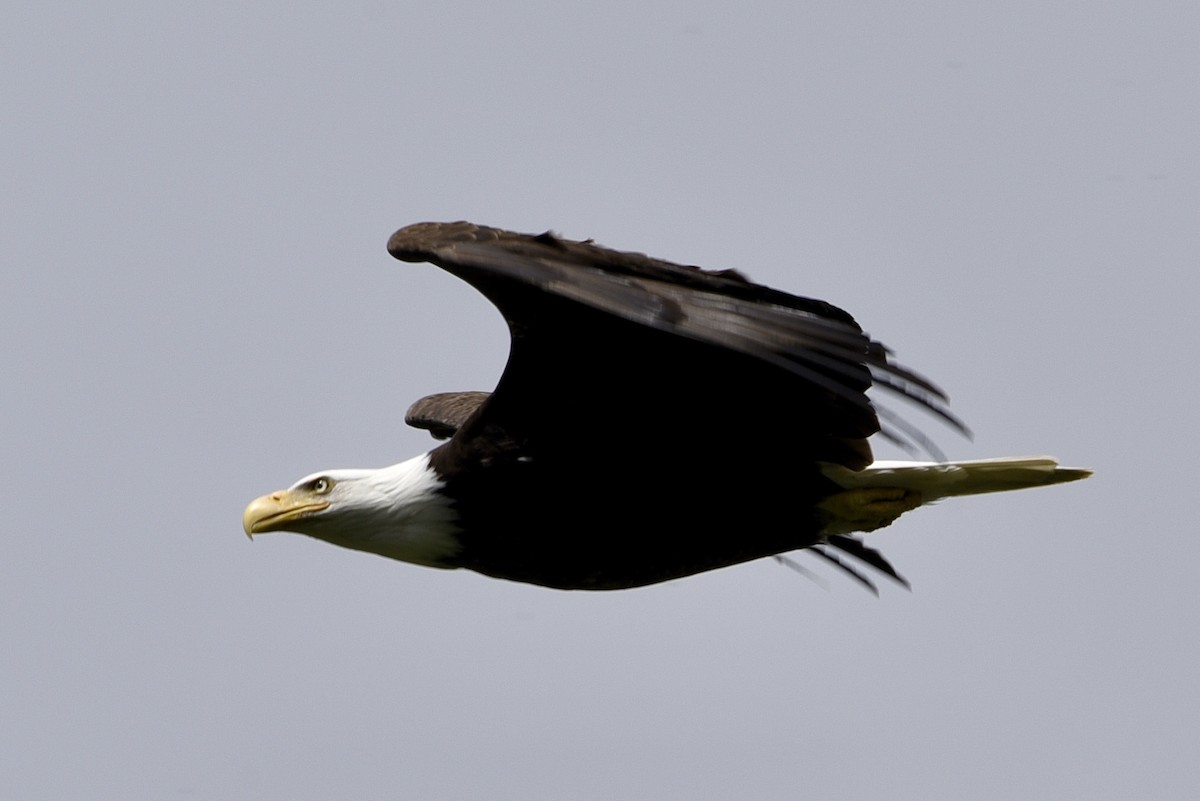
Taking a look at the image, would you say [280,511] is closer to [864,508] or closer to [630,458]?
[630,458]

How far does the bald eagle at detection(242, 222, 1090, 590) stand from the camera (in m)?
8.48

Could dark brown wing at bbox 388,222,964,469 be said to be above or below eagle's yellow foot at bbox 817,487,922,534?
above

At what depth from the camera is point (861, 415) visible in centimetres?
905

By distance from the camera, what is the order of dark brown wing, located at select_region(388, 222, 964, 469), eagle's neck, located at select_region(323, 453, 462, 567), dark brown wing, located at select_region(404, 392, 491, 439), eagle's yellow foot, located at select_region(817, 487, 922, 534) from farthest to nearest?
dark brown wing, located at select_region(404, 392, 491, 439), eagle's yellow foot, located at select_region(817, 487, 922, 534), eagle's neck, located at select_region(323, 453, 462, 567), dark brown wing, located at select_region(388, 222, 964, 469)

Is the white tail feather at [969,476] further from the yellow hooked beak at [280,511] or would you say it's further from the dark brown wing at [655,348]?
the yellow hooked beak at [280,511]

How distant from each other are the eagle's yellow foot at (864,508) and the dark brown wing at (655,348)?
0.66 ft

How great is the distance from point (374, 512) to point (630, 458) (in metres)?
1.13

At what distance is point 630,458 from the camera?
9.23 meters

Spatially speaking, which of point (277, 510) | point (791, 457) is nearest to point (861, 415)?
point (791, 457)

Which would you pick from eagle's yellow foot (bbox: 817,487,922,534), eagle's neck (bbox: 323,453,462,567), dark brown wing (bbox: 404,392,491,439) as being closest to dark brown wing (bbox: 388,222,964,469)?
eagle's yellow foot (bbox: 817,487,922,534)

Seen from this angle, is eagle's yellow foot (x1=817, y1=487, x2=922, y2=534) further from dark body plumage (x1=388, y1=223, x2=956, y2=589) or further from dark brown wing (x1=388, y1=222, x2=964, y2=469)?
dark brown wing (x1=388, y1=222, x2=964, y2=469)

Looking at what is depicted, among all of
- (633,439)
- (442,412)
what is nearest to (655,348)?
(633,439)

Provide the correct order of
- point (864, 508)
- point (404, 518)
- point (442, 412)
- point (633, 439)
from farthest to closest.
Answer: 1. point (442, 412)
2. point (864, 508)
3. point (404, 518)
4. point (633, 439)

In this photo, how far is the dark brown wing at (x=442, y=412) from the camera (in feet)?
36.4
